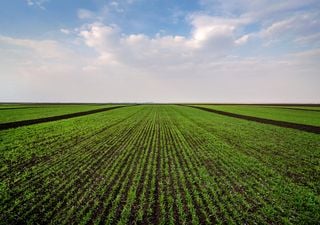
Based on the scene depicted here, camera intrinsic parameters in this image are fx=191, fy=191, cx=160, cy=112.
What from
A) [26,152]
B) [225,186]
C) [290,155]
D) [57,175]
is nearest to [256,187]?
[225,186]

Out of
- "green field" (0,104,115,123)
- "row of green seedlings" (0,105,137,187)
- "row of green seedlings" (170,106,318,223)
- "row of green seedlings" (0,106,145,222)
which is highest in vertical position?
"green field" (0,104,115,123)

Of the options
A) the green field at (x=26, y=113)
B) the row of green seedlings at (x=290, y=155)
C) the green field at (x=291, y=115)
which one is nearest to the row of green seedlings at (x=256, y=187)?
the row of green seedlings at (x=290, y=155)

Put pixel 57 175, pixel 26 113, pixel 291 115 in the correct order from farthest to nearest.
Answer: pixel 26 113 → pixel 291 115 → pixel 57 175

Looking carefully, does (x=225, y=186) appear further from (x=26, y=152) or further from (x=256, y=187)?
(x=26, y=152)

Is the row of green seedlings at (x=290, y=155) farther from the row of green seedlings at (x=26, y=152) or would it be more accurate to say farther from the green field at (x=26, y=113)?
the green field at (x=26, y=113)

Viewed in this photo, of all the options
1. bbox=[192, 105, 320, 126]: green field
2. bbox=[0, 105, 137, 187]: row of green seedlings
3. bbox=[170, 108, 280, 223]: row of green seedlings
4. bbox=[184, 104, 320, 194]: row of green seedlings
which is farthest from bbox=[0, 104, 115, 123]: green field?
bbox=[192, 105, 320, 126]: green field

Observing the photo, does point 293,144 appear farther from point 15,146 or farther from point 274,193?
point 15,146

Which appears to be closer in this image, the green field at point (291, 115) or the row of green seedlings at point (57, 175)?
the row of green seedlings at point (57, 175)

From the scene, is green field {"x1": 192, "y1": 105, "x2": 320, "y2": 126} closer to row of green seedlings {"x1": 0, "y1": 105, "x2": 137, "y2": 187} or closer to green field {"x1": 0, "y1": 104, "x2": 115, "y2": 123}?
row of green seedlings {"x1": 0, "y1": 105, "x2": 137, "y2": 187}

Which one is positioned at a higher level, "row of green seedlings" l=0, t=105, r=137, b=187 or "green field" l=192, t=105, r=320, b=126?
"green field" l=192, t=105, r=320, b=126

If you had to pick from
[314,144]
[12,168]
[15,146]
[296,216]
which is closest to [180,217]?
[296,216]

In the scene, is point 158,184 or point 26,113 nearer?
point 158,184

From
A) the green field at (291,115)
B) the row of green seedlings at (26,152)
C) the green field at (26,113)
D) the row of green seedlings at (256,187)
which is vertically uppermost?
the green field at (26,113)

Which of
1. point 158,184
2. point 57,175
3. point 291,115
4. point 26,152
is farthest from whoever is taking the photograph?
point 291,115
